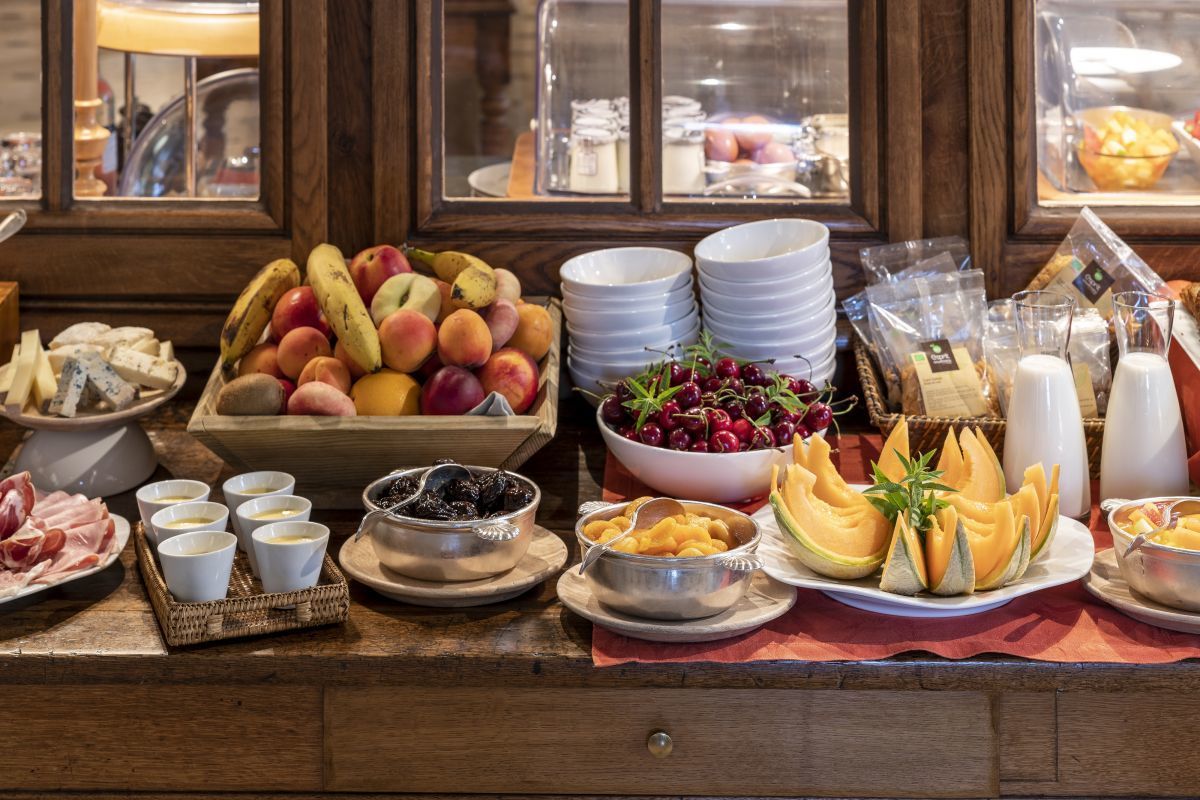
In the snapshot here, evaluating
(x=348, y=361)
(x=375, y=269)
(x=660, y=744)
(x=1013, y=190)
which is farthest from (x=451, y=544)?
(x=1013, y=190)

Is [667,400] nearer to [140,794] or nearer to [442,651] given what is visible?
[442,651]

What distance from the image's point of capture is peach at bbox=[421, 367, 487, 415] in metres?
1.44

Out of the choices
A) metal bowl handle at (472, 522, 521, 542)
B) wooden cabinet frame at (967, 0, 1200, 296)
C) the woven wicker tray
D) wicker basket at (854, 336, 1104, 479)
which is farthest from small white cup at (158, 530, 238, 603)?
wooden cabinet frame at (967, 0, 1200, 296)

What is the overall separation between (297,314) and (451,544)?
1.58 ft

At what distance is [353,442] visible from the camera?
4.60 feet

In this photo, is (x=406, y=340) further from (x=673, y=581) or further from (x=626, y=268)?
(x=673, y=581)

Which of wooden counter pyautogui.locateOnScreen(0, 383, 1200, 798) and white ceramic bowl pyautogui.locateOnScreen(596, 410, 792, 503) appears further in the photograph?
white ceramic bowl pyautogui.locateOnScreen(596, 410, 792, 503)

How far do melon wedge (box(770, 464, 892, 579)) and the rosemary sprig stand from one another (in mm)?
13

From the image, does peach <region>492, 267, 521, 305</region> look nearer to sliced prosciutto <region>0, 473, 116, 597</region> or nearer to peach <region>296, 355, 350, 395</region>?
peach <region>296, 355, 350, 395</region>

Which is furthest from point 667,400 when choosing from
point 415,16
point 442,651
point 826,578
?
point 415,16

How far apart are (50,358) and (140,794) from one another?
0.61m

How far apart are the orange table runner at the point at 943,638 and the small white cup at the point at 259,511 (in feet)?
1.03

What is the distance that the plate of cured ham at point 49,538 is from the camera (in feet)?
3.98

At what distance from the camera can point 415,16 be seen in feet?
5.65
